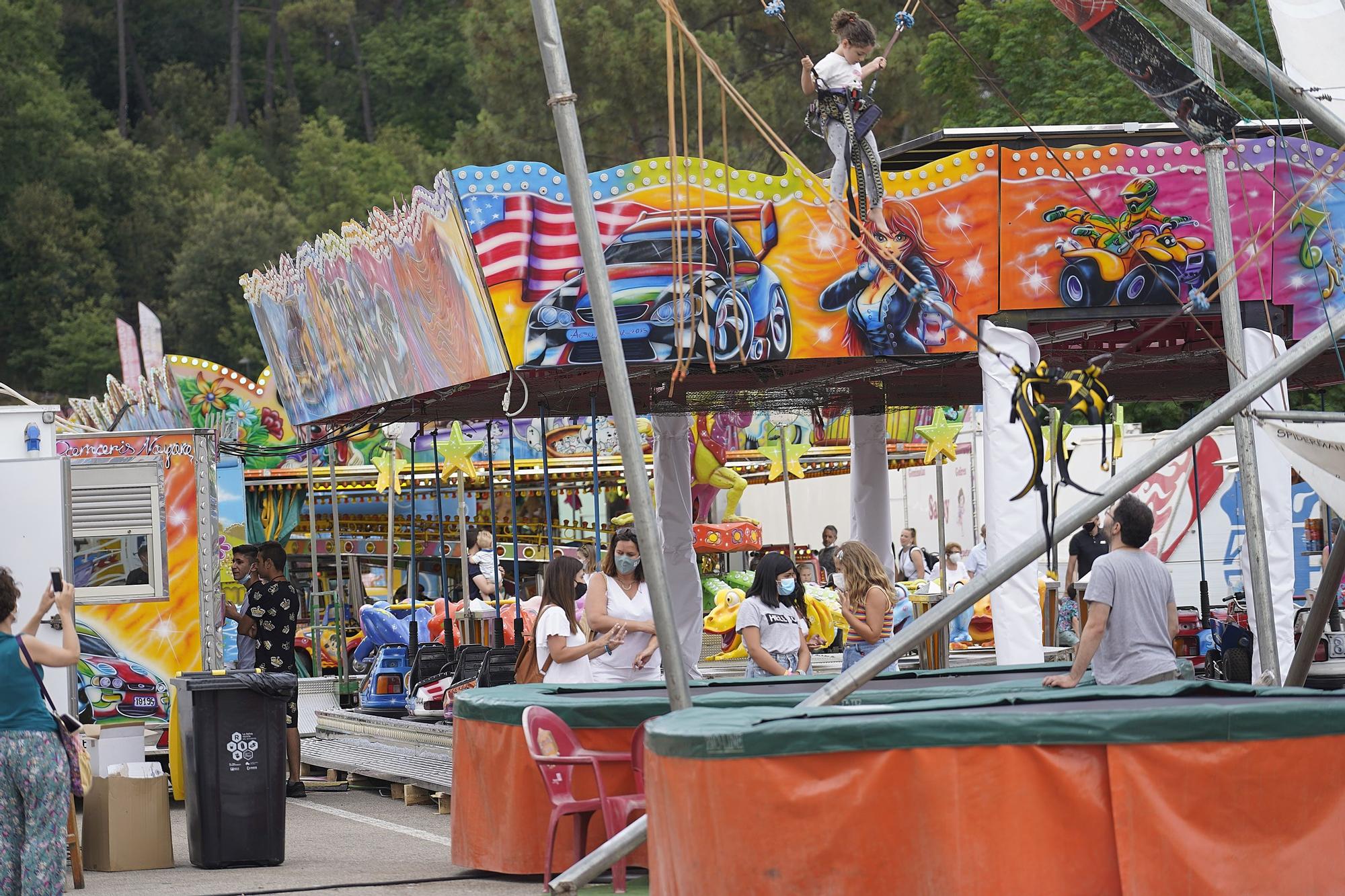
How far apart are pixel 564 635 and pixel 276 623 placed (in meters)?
3.79

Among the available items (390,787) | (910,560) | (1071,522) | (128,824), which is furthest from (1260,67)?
(910,560)

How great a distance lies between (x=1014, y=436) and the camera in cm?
1248

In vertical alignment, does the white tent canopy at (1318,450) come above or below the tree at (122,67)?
below

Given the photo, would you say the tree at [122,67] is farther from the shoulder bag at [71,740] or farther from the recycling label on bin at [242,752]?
the shoulder bag at [71,740]

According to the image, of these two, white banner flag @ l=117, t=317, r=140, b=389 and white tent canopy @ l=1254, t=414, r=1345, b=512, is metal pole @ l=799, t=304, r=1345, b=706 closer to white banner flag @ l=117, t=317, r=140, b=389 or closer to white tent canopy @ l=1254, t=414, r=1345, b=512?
white tent canopy @ l=1254, t=414, r=1345, b=512

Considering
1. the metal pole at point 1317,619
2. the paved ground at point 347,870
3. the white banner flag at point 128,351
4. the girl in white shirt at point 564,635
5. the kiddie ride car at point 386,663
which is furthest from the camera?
the white banner flag at point 128,351

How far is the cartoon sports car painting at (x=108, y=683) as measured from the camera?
45.3 feet

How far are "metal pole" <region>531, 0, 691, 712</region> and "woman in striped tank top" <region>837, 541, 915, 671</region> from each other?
3178 millimetres

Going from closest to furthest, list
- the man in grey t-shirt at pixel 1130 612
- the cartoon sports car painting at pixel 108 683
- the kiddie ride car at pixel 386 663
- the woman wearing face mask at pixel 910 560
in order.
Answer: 1. the man in grey t-shirt at pixel 1130 612
2. the cartoon sports car painting at pixel 108 683
3. the kiddie ride car at pixel 386 663
4. the woman wearing face mask at pixel 910 560

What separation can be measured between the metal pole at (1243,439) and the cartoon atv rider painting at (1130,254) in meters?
1.66

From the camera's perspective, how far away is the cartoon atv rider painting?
1258 cm

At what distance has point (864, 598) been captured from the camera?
1076cm

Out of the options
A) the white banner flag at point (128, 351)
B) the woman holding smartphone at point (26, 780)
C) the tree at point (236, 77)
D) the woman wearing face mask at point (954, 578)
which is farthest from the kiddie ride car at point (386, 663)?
the tree at point (236, 77)

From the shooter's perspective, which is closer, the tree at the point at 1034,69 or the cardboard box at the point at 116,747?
the cardboard box at the point at 116,747
